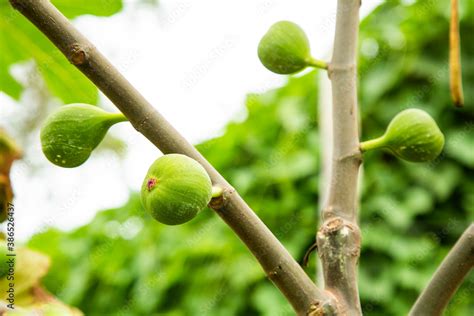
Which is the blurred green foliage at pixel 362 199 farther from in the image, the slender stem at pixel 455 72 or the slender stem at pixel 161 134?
the slender stem at pixel 161 134

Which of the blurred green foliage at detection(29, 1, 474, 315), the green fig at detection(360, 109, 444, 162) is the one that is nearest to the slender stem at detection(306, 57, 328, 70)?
the green fig at detection(360, 109, 444, 162)

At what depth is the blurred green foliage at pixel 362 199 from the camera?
278 centimetres

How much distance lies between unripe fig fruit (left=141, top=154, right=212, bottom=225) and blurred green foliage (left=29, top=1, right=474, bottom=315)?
207cm

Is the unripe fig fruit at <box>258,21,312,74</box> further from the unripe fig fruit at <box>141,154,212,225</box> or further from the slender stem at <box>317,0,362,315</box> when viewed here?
the unripe fig fruit at <box>141,154,212,225</box>

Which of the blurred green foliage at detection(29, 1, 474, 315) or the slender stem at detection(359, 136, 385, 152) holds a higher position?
the blurred green foliage at detection(29, 1, 474, 315)

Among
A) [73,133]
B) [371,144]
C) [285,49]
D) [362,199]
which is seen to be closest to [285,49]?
[285,49]

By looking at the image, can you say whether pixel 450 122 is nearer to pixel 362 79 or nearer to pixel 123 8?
pixel 362 79

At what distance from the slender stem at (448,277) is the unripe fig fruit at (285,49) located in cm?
47

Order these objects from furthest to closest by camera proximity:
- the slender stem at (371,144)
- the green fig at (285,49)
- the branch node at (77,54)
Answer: the green fig at (285,49) → the slender stem at (371,144) → the branch node at (77,54)

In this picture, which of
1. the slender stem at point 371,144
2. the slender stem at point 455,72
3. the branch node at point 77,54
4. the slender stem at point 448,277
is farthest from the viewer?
the slender stem at point 455,72

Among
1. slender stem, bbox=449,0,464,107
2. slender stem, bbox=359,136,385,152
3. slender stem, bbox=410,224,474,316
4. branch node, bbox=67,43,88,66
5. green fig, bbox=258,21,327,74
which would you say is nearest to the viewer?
branch node, bbox=67,43,88,66

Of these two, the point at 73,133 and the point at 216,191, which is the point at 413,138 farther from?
the point at 73,133

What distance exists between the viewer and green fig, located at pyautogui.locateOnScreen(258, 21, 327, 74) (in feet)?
3.77

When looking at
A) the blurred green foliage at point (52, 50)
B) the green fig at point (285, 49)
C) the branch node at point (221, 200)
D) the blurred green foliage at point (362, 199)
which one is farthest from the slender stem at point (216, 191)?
the blurred green foliage at point (362, 199)
